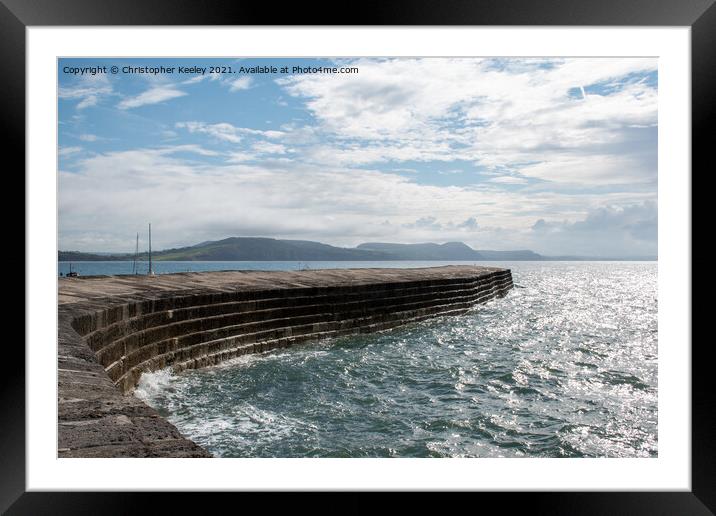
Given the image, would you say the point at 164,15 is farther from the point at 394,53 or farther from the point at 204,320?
the point at 204,320

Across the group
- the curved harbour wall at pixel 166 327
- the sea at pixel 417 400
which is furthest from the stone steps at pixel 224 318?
the sea at pixel 417 400

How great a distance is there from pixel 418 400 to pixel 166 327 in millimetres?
3894

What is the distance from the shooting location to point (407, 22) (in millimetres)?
2725

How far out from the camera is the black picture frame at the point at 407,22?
2.63m

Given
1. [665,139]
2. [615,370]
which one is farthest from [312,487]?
[615,370]

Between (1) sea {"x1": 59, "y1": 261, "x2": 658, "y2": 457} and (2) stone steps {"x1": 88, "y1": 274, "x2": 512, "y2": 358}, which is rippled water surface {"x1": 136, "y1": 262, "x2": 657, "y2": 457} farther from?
(2) stone steps {"x1": 88, "y1": 274, "x2": 512, "y2": 358}

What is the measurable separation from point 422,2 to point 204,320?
6.88 m

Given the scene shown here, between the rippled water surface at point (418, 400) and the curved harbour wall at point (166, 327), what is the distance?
0.42m

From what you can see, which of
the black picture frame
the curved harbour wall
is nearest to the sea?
the curved harbour wall

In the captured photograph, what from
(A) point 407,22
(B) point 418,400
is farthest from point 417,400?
(A) point 407,22

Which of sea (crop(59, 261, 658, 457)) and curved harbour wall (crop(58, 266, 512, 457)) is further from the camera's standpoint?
sea (crop(59, 261, 658, 457))

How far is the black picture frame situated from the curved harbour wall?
0.42 m

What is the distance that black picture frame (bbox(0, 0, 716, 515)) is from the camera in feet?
8.63

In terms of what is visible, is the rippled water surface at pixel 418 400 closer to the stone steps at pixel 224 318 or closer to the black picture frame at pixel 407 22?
the stone steps at pixel 224 318
